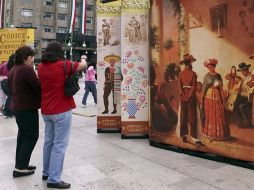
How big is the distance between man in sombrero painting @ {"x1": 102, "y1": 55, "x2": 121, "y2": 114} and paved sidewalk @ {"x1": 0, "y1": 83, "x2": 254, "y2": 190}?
1010 mm

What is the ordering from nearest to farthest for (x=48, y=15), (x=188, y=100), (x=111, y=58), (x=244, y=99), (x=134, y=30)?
(x=244, y=99) → (x=188, y=100) → (x=134, y=30) → (x=111, y=58) → (x=48, y=15)

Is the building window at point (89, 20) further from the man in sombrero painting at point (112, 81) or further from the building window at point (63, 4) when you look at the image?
the man in sombrero painting at point (112, 81)

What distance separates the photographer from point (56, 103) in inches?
177

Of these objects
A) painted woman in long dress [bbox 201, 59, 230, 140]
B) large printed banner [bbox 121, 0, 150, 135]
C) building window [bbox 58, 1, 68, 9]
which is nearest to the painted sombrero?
large printed banner [bbox 121, 0, 150, 135]

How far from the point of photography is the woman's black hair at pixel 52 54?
4.50 metres

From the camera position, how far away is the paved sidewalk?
4.68m

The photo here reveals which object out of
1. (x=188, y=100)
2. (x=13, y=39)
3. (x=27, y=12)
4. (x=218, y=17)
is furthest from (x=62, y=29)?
(x=218, y=17)

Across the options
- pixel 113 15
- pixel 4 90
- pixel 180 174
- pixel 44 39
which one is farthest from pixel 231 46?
pixel 44 39

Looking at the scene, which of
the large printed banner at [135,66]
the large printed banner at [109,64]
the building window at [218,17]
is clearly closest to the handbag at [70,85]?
the building window at [218,17]

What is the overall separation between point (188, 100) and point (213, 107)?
484mm

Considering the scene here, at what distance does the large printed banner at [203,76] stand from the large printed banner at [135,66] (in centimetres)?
54

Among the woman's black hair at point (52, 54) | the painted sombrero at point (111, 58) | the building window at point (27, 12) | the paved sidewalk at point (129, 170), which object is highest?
the building window at point (27, 12)

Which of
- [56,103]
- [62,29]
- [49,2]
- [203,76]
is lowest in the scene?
[56,103]

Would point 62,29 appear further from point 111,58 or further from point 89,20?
point 111,58
